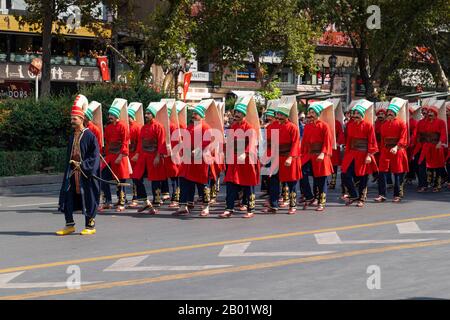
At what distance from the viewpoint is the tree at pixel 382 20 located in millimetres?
33312

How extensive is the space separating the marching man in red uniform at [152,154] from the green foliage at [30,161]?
6117 millimetres

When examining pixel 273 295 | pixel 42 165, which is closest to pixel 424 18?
pixel 42 165

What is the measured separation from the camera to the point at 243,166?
14547 mm

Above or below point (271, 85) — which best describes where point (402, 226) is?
below

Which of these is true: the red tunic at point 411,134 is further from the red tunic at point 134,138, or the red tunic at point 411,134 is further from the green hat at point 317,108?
the red tunic at point 134,138

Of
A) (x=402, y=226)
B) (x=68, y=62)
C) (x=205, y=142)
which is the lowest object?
(x=402, y=226)

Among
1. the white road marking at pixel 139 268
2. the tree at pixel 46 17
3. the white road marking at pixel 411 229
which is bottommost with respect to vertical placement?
the white road marking at pixel 411 229

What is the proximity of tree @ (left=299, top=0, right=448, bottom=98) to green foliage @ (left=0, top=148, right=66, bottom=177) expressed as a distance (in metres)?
15.2

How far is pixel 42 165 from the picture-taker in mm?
21578

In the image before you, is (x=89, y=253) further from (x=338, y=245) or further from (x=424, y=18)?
(x=424, y=18)

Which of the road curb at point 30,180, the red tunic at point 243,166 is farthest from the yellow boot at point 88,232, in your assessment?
the road curb at point 30,180

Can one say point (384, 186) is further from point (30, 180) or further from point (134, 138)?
point (30, 180)

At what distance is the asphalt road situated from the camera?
8312 millimetres

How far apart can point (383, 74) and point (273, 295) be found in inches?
1353
